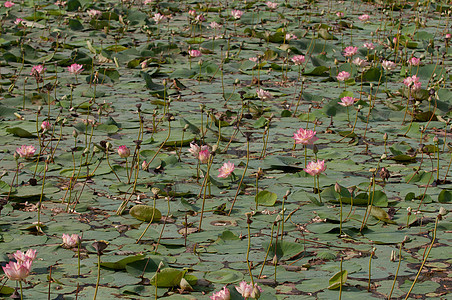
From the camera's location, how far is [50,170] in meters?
3.42

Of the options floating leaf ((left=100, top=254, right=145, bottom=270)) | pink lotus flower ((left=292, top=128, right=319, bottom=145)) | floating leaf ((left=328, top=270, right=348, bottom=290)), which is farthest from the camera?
pink lotus flower ((left=292, top=128, right=319, bottom=145))

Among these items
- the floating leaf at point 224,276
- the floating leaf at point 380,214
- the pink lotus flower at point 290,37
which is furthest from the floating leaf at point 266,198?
the pink lotus flower at point 290,37

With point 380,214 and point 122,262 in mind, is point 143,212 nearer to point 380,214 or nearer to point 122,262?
A: point 122,262

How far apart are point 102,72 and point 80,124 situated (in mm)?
1391

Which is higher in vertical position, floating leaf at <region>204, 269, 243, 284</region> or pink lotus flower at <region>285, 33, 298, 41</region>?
floating leaf at <region>204, 269, 243, 284</region>

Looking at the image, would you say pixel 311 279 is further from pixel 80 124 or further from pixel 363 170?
pixel 80 124

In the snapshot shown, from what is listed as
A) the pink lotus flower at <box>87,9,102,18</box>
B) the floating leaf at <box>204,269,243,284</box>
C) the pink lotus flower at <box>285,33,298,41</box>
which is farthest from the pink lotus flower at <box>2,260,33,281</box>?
Answer: the pink lotus flower at <box>87,9,102,18</box>

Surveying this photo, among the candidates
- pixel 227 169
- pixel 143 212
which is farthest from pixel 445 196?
pixel 143 212

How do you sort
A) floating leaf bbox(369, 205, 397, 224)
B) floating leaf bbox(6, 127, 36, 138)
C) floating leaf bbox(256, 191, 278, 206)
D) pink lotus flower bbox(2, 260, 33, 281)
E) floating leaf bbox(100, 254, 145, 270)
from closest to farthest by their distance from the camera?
pink lotus flower bbox(2, 260, 33, 281) → floating leaf bbox(100, 254, 145, 270) → floating leaf bbox(369, 205, 397, 224) → floating leaf bbox(256, 191, 278, 206) → floating leaf bbox(6, 127, 36, 138)

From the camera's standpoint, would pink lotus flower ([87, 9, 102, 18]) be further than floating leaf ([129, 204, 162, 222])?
Yes

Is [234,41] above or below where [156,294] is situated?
below

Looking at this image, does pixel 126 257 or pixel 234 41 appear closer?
pixel 126 257

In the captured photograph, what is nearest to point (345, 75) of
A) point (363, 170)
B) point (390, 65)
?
point (390, 65)

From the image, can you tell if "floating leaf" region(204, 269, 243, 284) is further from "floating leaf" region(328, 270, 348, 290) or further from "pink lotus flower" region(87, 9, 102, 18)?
"pink lotus flower" region(87, 9, 102, 18)
